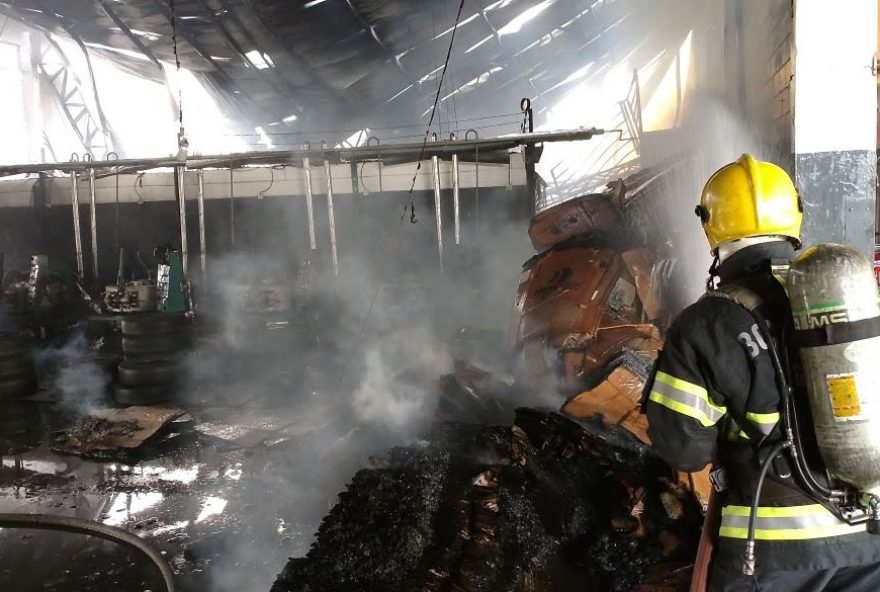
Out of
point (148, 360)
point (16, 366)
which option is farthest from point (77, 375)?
point (148, 360)

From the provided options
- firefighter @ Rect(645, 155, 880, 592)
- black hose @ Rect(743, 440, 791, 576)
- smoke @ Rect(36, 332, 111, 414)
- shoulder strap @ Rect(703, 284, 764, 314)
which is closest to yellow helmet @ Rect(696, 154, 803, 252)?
firefighter @ Rect(645, 155, 880, 592)

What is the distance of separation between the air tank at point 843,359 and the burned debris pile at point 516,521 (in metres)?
1.71

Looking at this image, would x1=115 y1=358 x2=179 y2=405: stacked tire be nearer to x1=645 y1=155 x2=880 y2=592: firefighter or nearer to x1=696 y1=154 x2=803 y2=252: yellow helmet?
x1=645 y1=155 x2=880 y2=592: firefighter

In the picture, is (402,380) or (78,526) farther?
(402,380)

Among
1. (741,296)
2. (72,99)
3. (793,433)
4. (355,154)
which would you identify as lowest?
(793,433)

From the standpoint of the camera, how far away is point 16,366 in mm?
7414

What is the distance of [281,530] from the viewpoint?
3.87 metres

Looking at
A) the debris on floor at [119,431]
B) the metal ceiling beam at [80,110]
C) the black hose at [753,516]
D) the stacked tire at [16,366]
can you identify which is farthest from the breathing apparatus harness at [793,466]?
the metal ceiling beam at [80,110]

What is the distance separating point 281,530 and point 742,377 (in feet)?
11.4

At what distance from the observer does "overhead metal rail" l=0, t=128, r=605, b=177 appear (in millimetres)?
7801

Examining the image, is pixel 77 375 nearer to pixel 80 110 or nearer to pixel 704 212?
pixel 80 110

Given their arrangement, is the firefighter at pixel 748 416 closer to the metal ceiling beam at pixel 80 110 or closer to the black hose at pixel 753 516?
the black hose at pixel 753 516

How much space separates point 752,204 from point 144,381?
766 cm

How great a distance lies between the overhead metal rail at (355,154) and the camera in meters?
7.80
